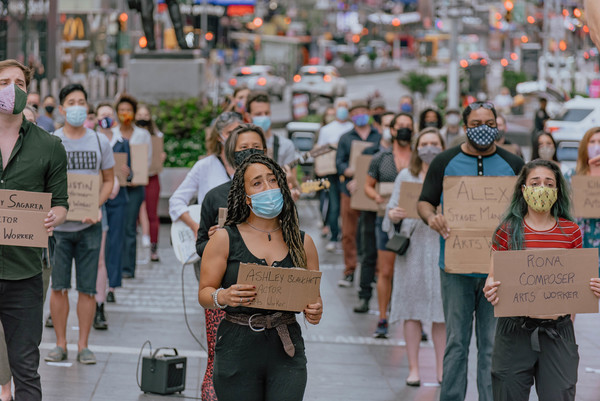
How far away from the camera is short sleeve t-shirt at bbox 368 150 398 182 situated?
1017cm

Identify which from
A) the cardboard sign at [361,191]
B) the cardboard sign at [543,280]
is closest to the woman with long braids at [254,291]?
the cardboard sign at [543,280]

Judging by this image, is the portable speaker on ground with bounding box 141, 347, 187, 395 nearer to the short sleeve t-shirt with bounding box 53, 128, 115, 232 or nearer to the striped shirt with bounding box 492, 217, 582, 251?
the short sleeve t-shirt with bounding box 53, 128, 115, 232

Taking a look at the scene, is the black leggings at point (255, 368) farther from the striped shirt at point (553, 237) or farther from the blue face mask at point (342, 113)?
the blue face mask at point (342, 113)

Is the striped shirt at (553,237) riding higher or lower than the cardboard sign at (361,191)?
higher

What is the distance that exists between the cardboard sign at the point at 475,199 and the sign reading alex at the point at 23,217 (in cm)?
242

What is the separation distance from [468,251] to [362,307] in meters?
4.50

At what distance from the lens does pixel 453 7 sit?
23453 millimetres

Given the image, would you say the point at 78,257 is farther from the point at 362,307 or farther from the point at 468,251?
the point at 362,307

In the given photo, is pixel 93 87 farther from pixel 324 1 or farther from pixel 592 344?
pixel 324 1

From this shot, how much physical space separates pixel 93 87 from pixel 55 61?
6.43 m

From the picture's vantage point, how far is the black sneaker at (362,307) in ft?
37.0

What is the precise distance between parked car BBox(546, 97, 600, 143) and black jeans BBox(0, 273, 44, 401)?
25.3 metres

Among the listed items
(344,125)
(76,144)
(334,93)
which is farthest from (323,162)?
(334,93)

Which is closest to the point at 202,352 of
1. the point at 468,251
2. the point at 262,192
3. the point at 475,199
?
the point at 468,251
